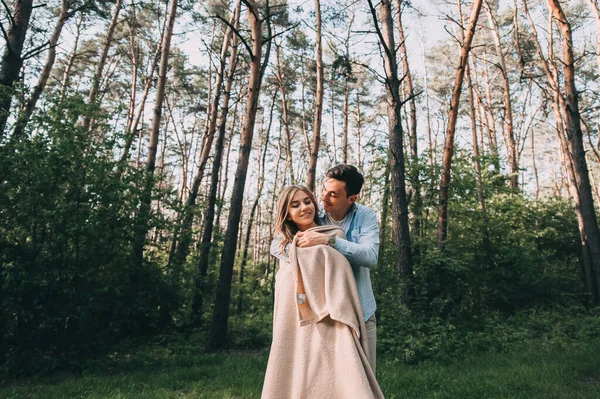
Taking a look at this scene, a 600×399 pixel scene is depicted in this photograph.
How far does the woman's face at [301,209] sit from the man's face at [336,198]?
16cm

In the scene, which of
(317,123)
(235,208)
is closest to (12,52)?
(235,208)

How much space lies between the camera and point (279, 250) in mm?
2146

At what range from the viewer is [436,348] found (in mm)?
6457

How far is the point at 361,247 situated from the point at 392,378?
381 centimetres

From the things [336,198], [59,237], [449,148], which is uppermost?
[449,148]

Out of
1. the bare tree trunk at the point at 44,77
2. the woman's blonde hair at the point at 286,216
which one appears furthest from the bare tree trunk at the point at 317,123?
the woman's blonde hair at the point at 286,216

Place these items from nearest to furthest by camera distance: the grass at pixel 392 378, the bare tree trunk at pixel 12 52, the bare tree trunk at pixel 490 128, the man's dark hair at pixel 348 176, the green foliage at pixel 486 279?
1. the man's dark hair at pixel 348 176
2. the grass at pixel 392 378
3. the bare tree trunk at pixel 12 52
4. the green foliage at pixel 486 279
5. the bare tree trunk at pixel 490 128

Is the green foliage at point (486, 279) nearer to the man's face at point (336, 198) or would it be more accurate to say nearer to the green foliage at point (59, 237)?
the man's face at point (336, 198)

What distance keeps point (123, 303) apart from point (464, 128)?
26250 millimetres

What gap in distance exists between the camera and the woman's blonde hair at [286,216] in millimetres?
2123

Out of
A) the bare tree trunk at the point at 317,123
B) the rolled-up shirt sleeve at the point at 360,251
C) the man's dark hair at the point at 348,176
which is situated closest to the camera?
the rolled-up shirt sleeve at the point at 360,251

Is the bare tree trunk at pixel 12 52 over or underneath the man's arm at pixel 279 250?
over

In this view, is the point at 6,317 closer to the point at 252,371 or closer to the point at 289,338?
the point at 252,371

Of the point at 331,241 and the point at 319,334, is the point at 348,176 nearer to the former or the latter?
the point at 331,241
